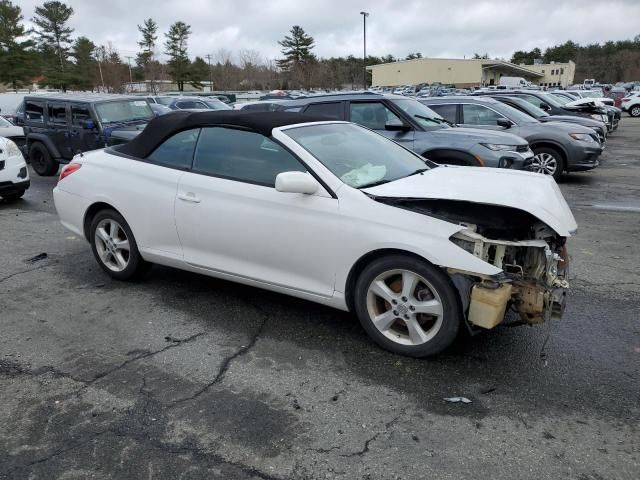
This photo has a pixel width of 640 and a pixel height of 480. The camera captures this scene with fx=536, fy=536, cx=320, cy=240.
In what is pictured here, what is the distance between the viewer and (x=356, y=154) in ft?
14.6

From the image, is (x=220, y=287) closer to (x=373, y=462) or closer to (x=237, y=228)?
(x=237, y=228)

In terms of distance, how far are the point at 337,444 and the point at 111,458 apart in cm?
117

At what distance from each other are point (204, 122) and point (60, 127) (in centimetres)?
888

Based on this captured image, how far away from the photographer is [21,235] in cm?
723

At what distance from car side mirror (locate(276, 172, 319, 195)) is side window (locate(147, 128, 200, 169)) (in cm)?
121

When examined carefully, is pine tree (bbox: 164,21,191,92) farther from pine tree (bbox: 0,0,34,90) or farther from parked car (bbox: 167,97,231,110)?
parked car (bbox: 167,97,231,110)

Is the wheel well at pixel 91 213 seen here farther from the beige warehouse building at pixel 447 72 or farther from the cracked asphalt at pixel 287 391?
the beige warehouse building at pixel 447 72

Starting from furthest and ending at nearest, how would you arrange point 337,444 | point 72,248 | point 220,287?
1. point 72,248
2. point 220,287
3. point 337,444

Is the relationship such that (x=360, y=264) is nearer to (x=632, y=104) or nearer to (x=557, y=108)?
(x=557, y=108)

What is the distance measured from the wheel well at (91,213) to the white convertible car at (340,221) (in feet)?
0.10

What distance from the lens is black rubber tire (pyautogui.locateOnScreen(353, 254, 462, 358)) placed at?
345 centimetres

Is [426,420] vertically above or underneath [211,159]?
underneath

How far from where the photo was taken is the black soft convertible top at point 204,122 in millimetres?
4352

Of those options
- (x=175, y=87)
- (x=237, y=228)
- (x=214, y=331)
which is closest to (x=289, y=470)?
(x=214, y=331)
